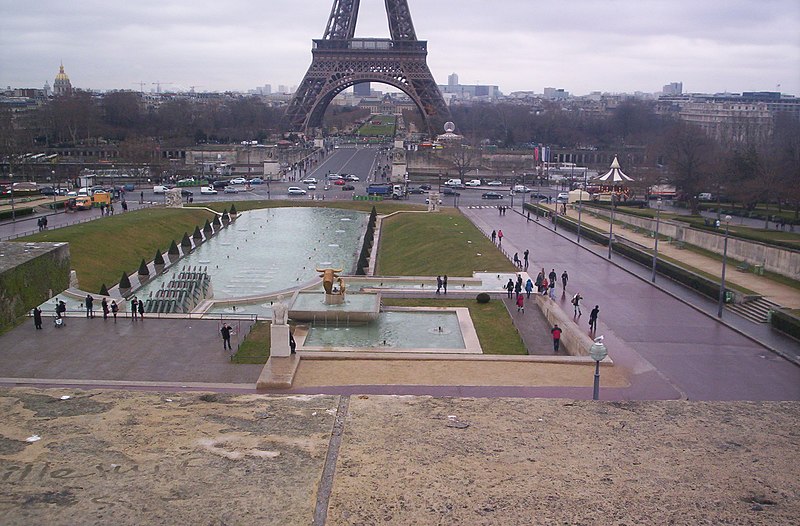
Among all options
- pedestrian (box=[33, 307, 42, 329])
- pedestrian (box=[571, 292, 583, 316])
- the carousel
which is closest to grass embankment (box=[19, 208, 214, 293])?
pedestrian (box=[33, 307, 42, 329])

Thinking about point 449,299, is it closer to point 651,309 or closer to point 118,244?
point 651,309

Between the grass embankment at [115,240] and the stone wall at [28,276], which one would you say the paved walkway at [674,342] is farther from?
the grass embankment at [115,240]

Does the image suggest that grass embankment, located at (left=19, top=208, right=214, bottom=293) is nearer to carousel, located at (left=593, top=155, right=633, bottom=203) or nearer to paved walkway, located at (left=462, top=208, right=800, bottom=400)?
paved walkway, located at (left=462, top=208, right=800, bottom=400)

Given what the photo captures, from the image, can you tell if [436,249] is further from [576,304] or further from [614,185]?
[614,185]

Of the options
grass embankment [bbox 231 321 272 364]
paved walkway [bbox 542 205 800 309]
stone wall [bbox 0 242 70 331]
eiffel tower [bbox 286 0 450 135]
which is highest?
eiffel tower [bbox 286 0 450 135]

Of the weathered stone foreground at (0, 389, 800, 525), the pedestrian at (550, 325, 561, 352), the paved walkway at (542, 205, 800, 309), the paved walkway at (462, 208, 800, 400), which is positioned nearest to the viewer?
the weathered stone foreground at (0, 389, 800, 525)
